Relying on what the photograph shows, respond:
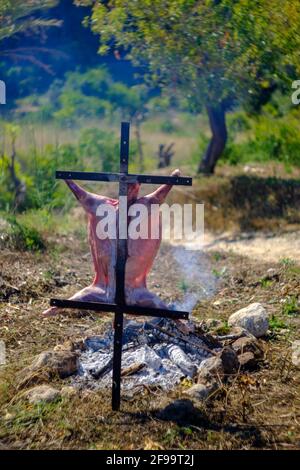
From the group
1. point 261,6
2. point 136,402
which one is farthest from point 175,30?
point 136,402

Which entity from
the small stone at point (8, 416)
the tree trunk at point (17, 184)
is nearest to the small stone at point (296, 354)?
the small stone at point (8, 416)

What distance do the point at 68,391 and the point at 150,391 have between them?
56cm

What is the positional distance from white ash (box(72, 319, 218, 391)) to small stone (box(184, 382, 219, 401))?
0.24m

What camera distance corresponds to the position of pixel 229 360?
15.7ft

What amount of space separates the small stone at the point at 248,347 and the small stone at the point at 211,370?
1.10 feet

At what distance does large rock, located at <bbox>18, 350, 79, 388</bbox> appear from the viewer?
4.62 metres

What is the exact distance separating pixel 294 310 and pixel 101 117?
15793mm

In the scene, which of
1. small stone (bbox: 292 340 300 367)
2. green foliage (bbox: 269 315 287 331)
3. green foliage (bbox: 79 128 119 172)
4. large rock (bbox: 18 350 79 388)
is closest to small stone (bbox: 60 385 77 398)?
large rock (bbox: 18 350 79 388)

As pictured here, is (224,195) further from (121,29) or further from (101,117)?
(101,117)

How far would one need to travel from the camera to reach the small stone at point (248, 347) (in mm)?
5078

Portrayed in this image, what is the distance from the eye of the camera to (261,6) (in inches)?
334

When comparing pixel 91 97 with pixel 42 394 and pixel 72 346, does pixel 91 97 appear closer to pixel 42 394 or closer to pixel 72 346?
pixel 72 346

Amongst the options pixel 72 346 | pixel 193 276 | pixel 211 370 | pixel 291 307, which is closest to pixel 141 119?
pixel 193 276

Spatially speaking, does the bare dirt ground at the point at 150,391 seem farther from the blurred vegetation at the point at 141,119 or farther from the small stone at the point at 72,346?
the blurred vegetation at the point at 141,119
